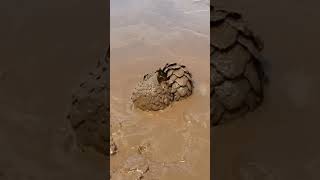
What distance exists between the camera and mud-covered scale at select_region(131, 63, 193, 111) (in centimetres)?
380

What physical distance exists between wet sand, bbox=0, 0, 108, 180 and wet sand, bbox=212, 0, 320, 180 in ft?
3.82

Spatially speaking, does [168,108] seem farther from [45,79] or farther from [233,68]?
[45,79]

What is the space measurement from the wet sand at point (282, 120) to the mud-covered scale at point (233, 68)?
0.13 metres

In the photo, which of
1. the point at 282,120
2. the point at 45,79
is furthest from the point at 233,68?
the point at 45,79

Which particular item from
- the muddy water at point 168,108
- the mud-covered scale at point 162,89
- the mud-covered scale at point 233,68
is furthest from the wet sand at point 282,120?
the mud-covered scale at point 162,89

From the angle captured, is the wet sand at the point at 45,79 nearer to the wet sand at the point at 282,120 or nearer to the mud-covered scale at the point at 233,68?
the wet sand at the point at 282,120

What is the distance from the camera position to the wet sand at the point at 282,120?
11.3 ft

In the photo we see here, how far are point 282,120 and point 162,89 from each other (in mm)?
1182

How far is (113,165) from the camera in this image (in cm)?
349

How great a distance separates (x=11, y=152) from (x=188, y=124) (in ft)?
5.64

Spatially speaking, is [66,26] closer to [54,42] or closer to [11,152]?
[54,42]

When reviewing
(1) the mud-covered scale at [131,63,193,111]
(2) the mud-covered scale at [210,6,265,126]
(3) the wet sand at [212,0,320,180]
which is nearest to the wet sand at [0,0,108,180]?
(1) the mud-covered scale at [131,63,193,111]

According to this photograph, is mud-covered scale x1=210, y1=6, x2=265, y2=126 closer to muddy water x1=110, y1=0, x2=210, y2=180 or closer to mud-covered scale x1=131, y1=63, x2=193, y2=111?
muddy water x1=110, y1=0, x2=210, y2=180

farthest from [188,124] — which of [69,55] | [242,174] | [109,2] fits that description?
[109,2]
